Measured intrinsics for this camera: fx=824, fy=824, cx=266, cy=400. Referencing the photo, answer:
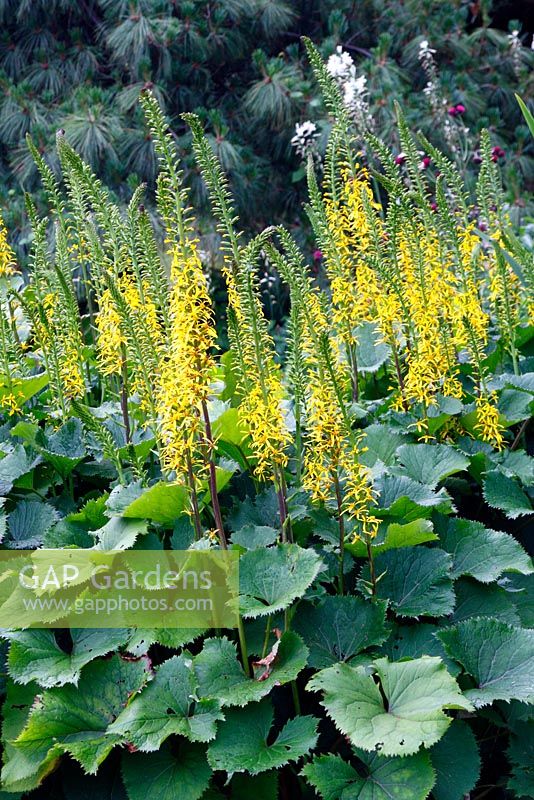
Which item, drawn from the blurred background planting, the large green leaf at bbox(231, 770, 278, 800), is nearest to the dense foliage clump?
the large green leaf at bbox(231, 770, 278, 800)

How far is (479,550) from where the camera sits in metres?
2.41

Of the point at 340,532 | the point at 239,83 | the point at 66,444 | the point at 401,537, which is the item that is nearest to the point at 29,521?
the point at 66,444

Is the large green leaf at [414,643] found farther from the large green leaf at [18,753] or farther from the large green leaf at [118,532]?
the large green leaf at [18,753]

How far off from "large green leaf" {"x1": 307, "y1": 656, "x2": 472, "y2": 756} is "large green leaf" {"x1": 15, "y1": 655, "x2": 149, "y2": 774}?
1.58ft

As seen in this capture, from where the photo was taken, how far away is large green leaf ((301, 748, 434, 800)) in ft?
6.00

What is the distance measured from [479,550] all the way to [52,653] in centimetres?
123

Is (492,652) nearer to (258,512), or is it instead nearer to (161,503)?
(258,512)

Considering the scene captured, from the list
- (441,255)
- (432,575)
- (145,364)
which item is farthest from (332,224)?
(432,575)

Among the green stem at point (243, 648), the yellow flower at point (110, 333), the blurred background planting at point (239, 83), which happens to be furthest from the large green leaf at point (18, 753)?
the blurred background planting at point (239, 83)

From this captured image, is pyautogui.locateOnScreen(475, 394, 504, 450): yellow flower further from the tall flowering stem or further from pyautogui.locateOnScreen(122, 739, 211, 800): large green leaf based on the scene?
pyautogui.locateOnScreen(122, 739, 211, 800): large green leaf

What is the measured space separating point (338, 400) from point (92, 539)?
0.88 meters

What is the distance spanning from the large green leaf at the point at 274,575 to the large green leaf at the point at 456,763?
0.51 meters

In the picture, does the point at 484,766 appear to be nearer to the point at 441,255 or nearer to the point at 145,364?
the point at 145,364

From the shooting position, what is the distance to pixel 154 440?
8.46ft
